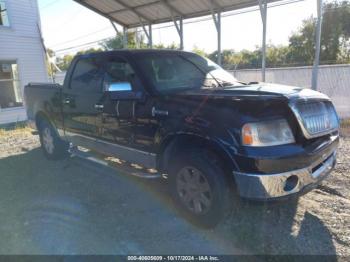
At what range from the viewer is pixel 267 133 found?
2.73 metres

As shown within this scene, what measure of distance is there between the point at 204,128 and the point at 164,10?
8743 millimetres

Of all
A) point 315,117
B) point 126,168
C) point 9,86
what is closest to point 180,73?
point 126,168

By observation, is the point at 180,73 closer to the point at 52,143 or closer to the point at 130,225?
the point at 130,225

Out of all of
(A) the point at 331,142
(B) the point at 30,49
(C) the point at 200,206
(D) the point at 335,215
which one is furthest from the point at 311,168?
(B) the point at 30,49

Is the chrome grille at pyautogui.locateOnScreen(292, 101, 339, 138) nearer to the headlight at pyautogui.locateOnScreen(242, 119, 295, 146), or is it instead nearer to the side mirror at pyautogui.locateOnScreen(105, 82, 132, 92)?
the headlight at pyautogui.locateOnScreen(242, 119, 295, 146)

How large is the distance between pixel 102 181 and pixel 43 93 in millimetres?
2330

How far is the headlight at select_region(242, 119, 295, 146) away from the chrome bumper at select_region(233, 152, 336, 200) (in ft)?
0.94

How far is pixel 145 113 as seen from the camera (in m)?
3.58

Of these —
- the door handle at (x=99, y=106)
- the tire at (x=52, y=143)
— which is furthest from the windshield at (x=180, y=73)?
the tire at (x=52, y=143)

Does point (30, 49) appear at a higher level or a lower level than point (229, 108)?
higher

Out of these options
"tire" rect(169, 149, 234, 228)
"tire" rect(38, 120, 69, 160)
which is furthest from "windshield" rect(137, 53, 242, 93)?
"tire" rect(38, 120, 69, 160)

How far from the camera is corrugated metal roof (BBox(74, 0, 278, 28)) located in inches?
371

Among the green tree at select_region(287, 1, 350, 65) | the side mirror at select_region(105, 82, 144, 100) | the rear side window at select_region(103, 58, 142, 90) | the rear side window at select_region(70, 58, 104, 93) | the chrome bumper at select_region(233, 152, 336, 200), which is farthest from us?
the green tree at select_region(287, 1, 350, 65)

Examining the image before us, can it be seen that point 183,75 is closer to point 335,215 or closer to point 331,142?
point 331,142
